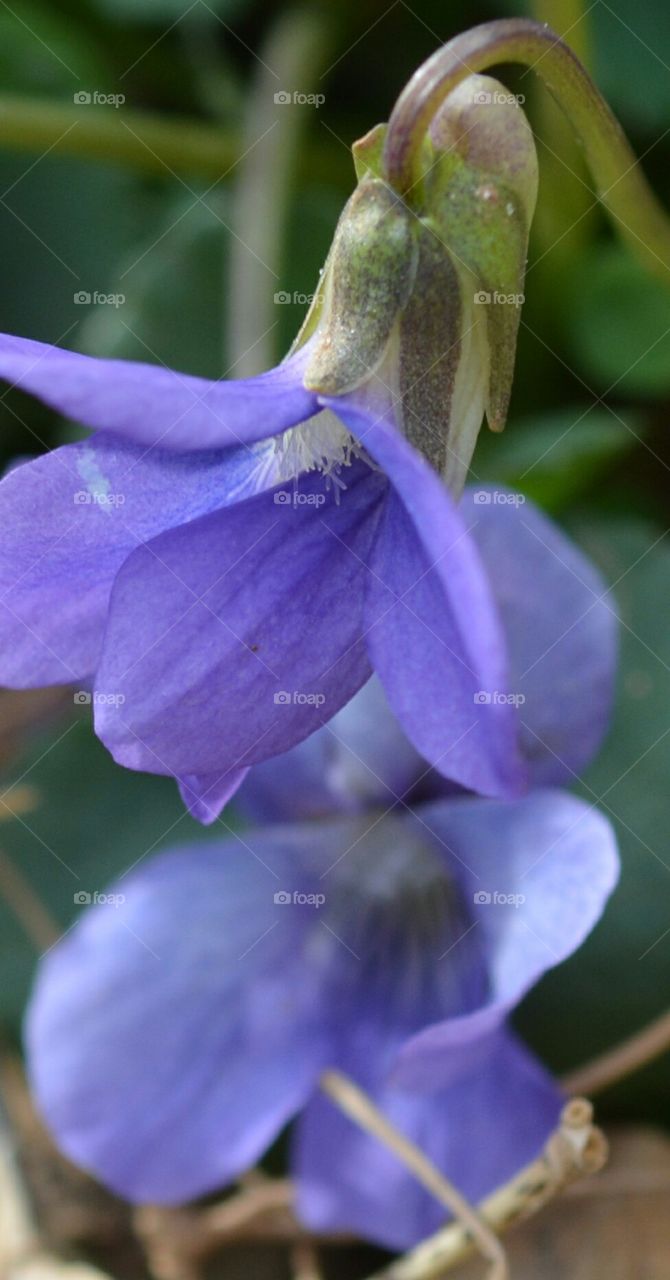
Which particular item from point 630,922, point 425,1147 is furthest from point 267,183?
point 425,1147

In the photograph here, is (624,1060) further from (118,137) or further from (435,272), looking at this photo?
(118,137)

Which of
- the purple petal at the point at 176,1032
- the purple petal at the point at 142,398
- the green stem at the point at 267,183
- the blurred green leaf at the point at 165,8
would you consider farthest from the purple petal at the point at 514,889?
the blurred green leaf at the point at 165,8

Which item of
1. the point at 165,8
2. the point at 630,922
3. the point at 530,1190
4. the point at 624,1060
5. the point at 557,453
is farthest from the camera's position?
the point at 165,8

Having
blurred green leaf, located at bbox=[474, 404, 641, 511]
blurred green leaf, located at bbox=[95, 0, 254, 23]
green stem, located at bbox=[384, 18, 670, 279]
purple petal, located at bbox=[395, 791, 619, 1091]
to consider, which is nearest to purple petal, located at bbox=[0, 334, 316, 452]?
green stem, located at bbox=[384, 18, 670, 279]

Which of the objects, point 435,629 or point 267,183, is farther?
point 267,183

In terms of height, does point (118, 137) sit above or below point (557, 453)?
above

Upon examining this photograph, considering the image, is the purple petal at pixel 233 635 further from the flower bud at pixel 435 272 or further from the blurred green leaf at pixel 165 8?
the blurred green leaf at pixel 165 8

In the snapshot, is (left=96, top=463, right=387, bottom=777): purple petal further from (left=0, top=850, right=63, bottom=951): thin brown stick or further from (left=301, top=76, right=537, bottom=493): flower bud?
(left=0, top=850, right=63, bottom=951): thin brown stick

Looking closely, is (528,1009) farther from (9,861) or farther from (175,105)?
(175,105)
